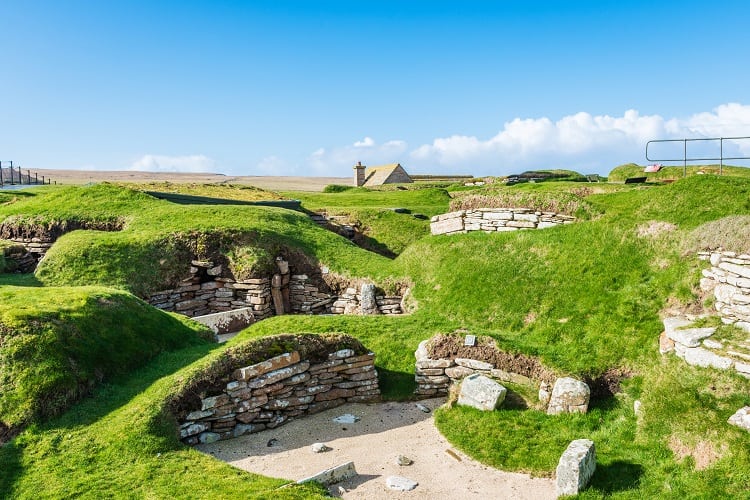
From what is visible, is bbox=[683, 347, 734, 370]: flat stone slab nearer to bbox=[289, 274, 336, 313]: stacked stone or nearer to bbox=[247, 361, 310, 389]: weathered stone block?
bbox=[247, 361, 310, 389]: weathered stone block

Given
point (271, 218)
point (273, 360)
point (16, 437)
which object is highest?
point (271, 218)

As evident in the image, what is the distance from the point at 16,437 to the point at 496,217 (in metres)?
15.4

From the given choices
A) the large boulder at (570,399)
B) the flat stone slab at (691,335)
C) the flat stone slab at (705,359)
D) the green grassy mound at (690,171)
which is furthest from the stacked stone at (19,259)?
the green grassy mound at (690,171)

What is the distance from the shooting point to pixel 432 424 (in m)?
11.8

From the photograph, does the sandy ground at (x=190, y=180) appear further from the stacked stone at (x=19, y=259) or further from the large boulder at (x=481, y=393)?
the large boulder at (x=481, y=393)

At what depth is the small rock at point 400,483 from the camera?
9.45m

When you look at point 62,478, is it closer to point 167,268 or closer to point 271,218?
point 167,268

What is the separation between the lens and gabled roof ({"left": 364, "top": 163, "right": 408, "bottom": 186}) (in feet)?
193

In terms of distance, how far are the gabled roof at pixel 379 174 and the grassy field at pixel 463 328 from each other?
35.6 m

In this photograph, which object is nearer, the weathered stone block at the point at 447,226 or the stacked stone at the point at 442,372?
the stacked stone at the point at 442,372

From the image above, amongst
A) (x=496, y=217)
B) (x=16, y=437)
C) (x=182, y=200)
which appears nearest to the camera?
(x=16, y=437)

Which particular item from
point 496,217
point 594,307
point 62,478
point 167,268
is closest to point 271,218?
point 167,268

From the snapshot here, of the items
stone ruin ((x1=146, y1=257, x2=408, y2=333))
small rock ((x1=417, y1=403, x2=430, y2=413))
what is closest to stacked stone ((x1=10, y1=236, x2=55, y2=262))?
stone ruin ((x1=146, y1=257, x2=408, y2=333))

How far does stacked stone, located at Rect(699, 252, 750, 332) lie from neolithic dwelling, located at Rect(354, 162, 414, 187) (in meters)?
44.7
